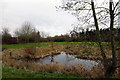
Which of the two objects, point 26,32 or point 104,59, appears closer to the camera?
point 104,59

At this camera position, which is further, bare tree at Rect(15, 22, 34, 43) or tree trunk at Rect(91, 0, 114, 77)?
bare tree at Rect(15, 22, 34, 43)

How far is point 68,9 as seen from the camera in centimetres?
920

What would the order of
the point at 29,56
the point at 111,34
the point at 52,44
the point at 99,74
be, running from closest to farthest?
the point at 111,34, the point at 99,74, the point at 29,56, the point at 52,44

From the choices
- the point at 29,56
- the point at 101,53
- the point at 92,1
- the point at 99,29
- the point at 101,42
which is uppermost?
the point at 92,1

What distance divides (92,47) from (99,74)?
1.76 m

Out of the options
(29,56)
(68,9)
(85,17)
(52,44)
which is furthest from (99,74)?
(52,44)

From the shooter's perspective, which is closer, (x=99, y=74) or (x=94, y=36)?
(x=94, y=36)

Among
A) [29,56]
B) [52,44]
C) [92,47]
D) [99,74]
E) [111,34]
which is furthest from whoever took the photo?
[52,44]

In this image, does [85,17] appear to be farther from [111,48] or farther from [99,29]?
[111,48]

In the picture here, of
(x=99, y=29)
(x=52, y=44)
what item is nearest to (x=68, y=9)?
(x=99, y=29)

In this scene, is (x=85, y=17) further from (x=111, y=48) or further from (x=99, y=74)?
(x=99, y=74)

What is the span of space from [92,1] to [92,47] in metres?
2.47

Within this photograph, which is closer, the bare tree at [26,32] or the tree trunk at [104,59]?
the tree trunk at [104,59]

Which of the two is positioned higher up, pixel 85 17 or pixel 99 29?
pixel 85 17
